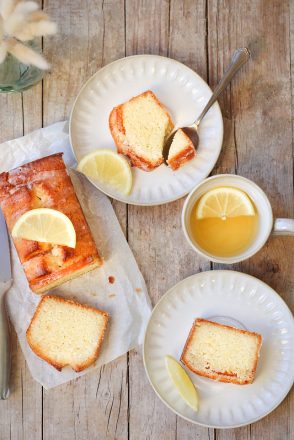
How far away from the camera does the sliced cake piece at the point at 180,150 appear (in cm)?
204

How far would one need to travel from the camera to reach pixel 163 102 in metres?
2.12

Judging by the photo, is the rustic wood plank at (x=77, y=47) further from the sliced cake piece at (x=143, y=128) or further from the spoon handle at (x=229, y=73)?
the spoon handle at (x=229, y=73)

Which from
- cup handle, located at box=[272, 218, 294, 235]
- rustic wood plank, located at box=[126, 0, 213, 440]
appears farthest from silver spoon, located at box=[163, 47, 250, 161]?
cup handle, located at box=[272, 218, 294, 235]

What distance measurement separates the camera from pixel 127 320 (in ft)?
6.97

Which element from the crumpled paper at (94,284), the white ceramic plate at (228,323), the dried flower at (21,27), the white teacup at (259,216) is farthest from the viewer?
the crumpled paper at (94,284)

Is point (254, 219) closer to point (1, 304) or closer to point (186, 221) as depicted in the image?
point (186, 221)

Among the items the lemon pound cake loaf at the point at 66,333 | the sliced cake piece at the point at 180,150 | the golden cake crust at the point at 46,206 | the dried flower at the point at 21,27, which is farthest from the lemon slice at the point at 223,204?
the dried flower at the point at 21,27

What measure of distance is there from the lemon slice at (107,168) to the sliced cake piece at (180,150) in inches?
6.2

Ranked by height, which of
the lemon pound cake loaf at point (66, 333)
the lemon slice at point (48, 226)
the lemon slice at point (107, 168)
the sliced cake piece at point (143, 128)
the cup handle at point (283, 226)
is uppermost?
the sliced cake piece at point (143, 128)

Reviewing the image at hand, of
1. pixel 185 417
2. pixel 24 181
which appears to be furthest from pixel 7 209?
pixel 185 417

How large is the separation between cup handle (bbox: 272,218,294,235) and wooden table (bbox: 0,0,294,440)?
220 millimetres

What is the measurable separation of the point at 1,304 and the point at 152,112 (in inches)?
34.6

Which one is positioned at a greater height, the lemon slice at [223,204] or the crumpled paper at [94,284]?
the lemon slice at [223,204]

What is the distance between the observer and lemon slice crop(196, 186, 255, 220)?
198 cm
